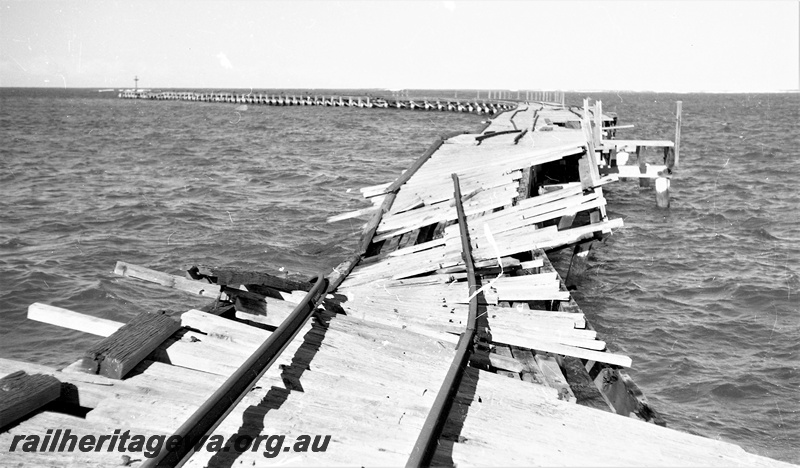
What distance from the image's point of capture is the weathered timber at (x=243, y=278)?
5.52 meters

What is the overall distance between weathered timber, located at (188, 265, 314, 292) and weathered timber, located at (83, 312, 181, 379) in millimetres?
841

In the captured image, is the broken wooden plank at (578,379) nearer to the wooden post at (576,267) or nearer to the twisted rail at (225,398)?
the twisted rail at (225,398)

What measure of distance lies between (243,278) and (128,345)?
139 cm

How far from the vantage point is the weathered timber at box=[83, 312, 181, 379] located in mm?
4051

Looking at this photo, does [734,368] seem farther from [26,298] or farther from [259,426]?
[26,298]

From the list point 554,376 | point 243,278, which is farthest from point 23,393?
point 554,376

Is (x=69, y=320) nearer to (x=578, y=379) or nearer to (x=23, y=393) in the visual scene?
(x=23, y=393)

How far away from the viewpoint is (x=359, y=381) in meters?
4.26

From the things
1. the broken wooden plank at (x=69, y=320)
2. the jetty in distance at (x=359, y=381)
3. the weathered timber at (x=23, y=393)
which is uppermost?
the broken wooden plank at (x=69, y=320)

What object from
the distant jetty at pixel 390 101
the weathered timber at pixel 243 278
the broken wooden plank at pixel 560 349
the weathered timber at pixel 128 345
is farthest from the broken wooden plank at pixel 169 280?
the distant jetty at pixel 390 101

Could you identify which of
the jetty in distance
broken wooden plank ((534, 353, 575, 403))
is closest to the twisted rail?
the jetty in distance

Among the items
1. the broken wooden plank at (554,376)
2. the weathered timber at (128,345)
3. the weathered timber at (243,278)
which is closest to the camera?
the weathered timber at (128,345)

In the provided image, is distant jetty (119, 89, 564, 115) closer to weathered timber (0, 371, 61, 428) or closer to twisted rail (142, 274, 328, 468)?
twisted rail (142, 274, 328, 468)

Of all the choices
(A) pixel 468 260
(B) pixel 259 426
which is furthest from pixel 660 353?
(B) pixel 259 426
